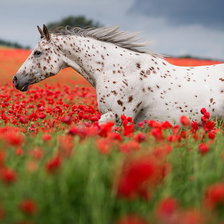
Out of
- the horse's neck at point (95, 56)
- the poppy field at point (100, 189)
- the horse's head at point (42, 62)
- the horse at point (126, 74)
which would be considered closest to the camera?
the poppy field at point (100, 189)

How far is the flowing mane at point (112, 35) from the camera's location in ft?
24.4

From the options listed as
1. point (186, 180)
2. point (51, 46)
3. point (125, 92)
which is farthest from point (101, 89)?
point (186, 180)

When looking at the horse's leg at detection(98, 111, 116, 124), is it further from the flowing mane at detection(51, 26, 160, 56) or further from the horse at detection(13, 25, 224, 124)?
the flowing mane at detection(51, 26, 160, 56)

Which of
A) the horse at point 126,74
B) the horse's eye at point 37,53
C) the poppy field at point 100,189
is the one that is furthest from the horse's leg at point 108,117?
the poppy field at point 100,189

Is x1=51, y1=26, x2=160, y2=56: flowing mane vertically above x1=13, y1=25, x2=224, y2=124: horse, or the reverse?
x1=51, y1=26, x2=160, y2=56: flowing mane

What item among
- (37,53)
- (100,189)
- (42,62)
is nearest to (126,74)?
(42,62)

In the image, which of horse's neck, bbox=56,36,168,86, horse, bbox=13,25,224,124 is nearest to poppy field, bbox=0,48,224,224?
horse, bbox=13,25,224,124

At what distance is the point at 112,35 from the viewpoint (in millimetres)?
7473

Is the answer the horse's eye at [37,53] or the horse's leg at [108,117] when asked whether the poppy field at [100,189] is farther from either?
the horse's eye at [37,53]

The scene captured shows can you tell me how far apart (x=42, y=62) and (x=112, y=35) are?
55.5 inches

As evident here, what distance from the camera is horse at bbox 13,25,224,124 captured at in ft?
22.8

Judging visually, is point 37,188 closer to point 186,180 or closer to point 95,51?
point 186,180

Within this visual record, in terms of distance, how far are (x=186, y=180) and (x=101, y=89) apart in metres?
3.42

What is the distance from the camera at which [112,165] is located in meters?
3.13
